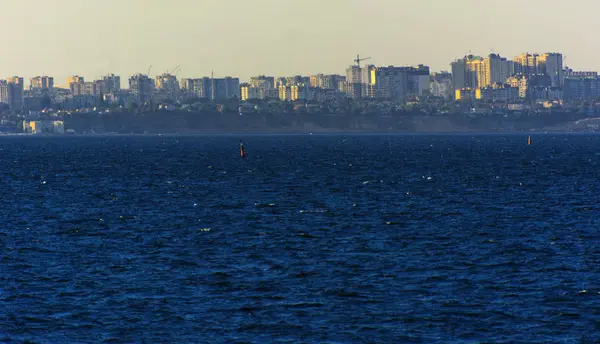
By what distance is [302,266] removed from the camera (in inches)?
2082

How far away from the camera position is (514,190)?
102812 mm

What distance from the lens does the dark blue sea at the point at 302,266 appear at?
39.5 meters

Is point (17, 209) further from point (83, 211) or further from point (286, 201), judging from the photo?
point (286, 201)

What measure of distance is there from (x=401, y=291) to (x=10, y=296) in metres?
17.2

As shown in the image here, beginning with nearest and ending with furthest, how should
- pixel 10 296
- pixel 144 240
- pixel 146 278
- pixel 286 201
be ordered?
1. pixel 10 296
2. pixel 146 278
3. pixel 144 240
4. pixel 286 201

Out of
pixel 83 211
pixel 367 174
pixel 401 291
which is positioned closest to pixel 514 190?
pixel 367 174

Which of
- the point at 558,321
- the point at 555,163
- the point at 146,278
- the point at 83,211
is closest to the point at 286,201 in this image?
the point at 83,211

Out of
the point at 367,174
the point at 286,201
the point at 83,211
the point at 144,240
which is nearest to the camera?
the point at 144,240

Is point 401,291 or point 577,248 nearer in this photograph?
point 401,291

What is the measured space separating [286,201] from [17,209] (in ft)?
75.6

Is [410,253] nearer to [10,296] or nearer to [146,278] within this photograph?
[146,278]

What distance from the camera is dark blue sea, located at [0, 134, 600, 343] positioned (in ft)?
130

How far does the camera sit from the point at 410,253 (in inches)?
2251

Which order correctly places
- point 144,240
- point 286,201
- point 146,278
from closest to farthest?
point 146,278, point 144,240, point 286,201
